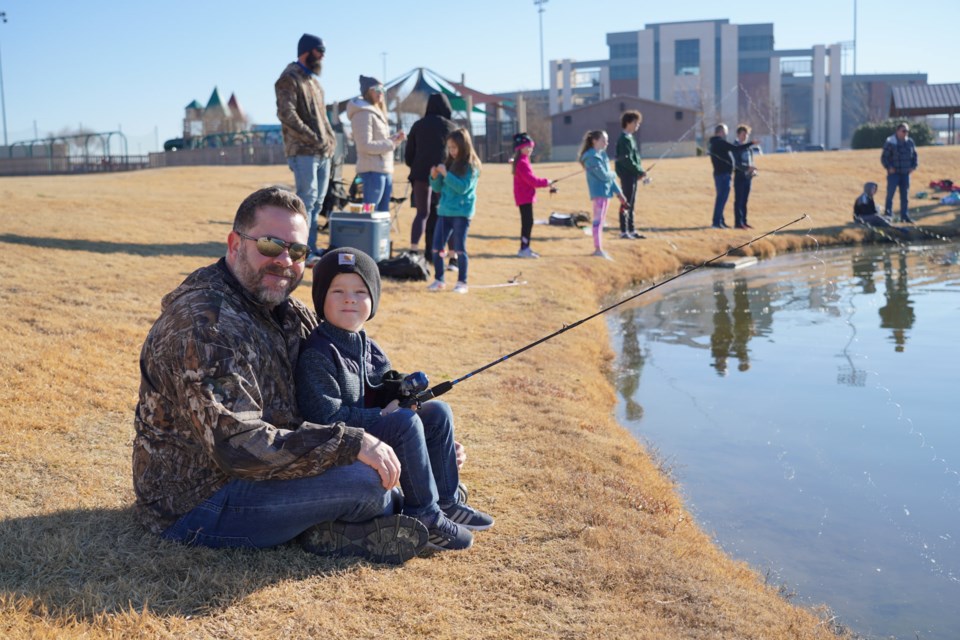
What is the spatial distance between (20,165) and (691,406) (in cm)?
3162

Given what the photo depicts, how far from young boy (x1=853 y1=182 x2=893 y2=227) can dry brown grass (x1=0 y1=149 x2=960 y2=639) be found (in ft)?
30.3

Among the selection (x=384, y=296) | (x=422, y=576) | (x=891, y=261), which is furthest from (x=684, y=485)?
(x=891, y=261)

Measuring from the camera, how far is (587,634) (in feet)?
9.80

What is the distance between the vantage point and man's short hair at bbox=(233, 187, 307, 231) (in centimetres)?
313

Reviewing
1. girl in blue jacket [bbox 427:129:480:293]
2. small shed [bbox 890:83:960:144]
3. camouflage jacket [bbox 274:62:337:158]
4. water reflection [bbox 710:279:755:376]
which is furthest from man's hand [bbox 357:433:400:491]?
small shed [bbox 890:83:960:144]

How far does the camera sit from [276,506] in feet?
10.3

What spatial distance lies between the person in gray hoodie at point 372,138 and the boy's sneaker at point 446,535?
19.2ft

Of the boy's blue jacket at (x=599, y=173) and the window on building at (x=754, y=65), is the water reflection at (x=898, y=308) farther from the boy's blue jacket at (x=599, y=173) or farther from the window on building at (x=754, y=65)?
the window on building at (x=754, y=65)

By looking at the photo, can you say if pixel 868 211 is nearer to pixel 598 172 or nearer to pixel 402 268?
pixel 598 172

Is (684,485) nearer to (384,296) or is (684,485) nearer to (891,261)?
(384,296)

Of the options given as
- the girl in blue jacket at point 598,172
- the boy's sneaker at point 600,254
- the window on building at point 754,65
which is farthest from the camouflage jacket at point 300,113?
the window on building at point 754,65

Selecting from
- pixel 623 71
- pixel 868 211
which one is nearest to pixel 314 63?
pixel 868 211

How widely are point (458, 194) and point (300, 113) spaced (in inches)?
60.8

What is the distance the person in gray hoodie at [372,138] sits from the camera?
29.5 feet
